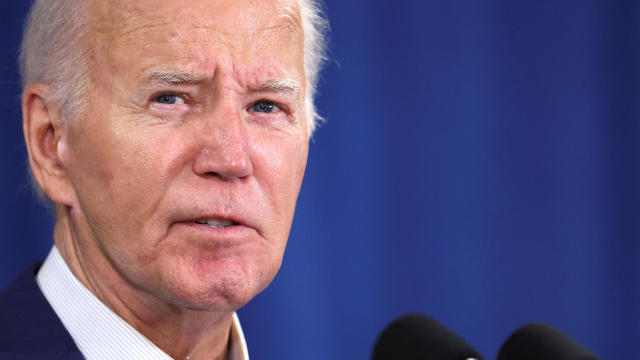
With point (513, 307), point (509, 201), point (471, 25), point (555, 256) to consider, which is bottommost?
point (513, 307)

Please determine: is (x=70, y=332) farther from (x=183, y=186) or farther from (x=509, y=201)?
(x=509, y=201)

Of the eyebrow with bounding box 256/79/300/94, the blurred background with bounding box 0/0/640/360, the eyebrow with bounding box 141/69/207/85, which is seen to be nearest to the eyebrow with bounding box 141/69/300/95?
the eyebrow with bounding box 141/69/207/85

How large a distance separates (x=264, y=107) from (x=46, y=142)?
45cm

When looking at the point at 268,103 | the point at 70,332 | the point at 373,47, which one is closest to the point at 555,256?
the point at 373,47

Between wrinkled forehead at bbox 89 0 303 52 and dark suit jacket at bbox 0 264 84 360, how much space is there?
0.53 meters

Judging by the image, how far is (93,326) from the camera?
1.55 metres

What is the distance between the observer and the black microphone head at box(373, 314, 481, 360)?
1.52 metres

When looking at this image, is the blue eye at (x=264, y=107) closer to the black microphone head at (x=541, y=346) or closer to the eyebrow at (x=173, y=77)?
the eyebrow at (x=173, y=77)

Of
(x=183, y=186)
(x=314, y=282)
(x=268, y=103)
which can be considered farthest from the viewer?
(x=314, y=282)

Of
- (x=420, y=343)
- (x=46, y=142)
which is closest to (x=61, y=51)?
(x=46, y=142)

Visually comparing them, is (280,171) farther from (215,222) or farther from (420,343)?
(420,343)

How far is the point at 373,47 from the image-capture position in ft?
9.05

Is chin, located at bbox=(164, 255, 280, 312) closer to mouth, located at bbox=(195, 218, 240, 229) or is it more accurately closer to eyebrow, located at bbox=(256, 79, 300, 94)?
mouth, located at bbox=(195, 218, 240, 229)

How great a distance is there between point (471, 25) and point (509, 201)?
637mm
